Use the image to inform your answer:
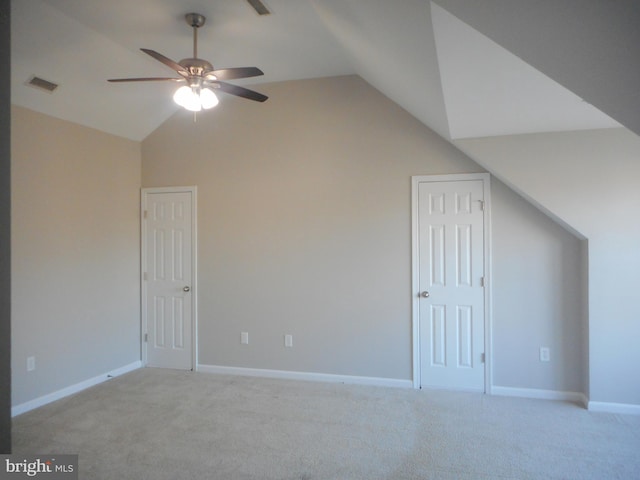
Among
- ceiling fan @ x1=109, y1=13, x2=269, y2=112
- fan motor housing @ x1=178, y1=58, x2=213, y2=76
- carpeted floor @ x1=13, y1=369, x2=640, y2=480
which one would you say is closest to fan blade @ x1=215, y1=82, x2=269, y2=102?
ceiling fan @ x1=109, y1=13, x2=269, y2=112

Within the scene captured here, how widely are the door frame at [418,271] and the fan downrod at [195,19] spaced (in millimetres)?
2303

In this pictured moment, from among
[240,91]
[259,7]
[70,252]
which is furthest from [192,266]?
[259,7]

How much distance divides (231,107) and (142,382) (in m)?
3.15

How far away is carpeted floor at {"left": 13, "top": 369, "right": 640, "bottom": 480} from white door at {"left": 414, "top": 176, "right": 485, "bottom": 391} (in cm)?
27

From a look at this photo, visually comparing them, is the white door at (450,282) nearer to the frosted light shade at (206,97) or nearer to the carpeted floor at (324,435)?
the carpeted floor at (324,435)

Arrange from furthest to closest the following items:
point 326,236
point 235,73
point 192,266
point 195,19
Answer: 1. point 192,266
2. point 326,236
3. point 195,19
4. point 235,73

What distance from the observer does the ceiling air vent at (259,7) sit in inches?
107

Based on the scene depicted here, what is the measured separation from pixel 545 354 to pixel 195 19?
4121 mm

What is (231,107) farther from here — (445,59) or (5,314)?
(5,314)

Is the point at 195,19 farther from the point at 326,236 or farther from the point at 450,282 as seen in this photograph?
the point at 450,282

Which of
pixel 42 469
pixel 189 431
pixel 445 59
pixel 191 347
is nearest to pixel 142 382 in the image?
pixel 191 347

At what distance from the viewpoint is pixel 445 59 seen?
198 centimetres

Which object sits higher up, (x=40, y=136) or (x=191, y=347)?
(x=40, y=136)

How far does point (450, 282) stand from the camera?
3.86 m
